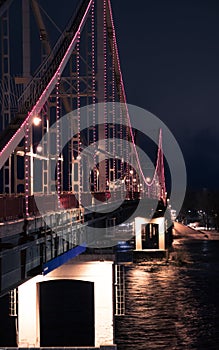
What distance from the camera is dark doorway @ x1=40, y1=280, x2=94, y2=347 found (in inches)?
1103

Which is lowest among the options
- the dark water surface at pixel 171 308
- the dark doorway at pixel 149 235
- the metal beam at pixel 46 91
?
the dark water surface at pixel 171 308

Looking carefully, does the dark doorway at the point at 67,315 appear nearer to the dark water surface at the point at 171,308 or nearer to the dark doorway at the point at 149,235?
the dark water surface at the point at 171,308

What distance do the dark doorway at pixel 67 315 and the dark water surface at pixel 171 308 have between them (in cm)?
149

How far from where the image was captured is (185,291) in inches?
1684

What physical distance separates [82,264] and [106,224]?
17.1ft

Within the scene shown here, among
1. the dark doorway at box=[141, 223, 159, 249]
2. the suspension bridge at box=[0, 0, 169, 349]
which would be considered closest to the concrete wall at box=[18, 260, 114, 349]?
the suspension bridge at box=[0, 0, 169, 349]

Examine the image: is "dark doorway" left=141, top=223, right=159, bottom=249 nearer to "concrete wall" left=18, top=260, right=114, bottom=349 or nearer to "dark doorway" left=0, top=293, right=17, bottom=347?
"dark doorway" left=0, top=293, right=17, bottom=347

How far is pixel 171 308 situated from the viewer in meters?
36.2

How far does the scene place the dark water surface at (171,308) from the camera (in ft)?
91.7

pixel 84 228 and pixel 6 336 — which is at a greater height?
pixel 84 228

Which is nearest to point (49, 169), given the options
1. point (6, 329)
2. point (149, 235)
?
point (6, 329)

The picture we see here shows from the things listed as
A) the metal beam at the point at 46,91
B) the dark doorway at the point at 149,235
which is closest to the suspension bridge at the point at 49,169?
the metal beam at the point at 46,91

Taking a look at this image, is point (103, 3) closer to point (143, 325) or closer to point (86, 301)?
point (86, 301)

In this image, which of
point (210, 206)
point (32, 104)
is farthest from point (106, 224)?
point (210, 206)
